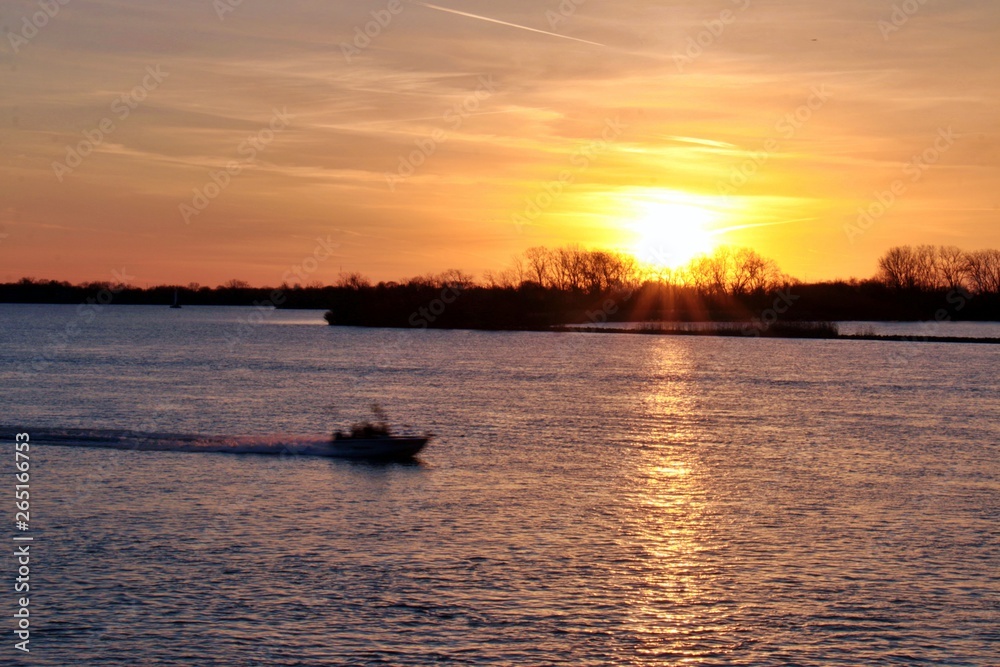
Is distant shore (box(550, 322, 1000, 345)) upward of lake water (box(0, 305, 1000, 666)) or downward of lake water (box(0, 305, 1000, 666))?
upward

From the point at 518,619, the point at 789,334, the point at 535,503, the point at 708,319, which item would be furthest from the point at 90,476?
the point at 708,319

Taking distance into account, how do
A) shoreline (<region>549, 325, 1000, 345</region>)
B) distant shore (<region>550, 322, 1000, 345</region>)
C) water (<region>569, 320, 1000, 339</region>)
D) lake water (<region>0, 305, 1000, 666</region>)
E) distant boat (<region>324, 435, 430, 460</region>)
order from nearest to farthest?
lake water (<region>0, 305, 1000, 666</region>) → distant boat (<region>324, 435, 430, 460</region>) → shoreline (<region>549, 325, 1000, 345</region>) → distant shore (<region>550, 322, 1000, 345</region>) → water (<region>569, 320, 1000, 339</region>)

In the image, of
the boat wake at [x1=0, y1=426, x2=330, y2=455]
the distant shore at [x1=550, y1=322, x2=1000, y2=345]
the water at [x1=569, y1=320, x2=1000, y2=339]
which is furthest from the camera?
the water at [x1=569, y1=320, x2=1000, y2=339]

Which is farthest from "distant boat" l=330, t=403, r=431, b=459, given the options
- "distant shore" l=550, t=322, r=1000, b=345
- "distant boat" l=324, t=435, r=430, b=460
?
"distant shore" l=550, t=322, r=1000, b=345

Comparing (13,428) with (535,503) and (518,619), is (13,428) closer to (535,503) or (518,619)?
(535,503)

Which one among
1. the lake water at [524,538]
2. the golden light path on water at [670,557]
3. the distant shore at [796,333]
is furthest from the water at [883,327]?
the golden light path on water at [670,557]

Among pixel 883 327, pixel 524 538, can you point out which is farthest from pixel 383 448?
pixel 883 327

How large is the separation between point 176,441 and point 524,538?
19070 millimetres

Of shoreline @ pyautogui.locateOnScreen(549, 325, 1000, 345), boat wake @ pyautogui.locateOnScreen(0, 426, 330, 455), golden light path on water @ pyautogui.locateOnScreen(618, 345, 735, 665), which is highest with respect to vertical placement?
shoreline @ pyautogui.locateOnScreen(549, 325, 1000, 345)

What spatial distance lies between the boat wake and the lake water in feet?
3.44

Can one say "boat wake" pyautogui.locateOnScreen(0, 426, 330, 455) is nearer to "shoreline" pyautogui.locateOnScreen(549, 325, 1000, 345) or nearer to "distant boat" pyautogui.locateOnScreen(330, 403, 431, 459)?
"distant boat" pyautogui.locateOnScreen(330, 403, 431, 459)

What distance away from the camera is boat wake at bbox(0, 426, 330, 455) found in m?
37.0

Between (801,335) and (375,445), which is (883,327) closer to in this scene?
(801,335)

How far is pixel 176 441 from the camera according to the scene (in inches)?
1489
